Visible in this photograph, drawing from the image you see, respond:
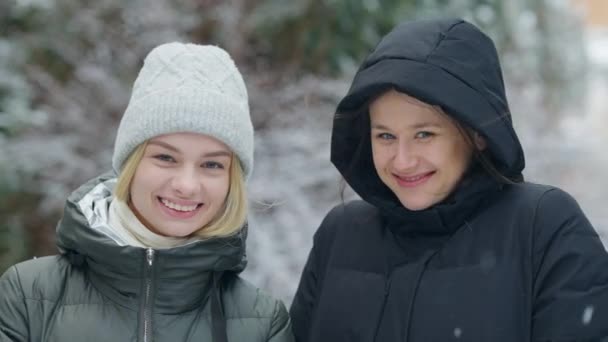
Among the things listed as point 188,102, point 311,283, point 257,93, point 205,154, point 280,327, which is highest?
point 257,93

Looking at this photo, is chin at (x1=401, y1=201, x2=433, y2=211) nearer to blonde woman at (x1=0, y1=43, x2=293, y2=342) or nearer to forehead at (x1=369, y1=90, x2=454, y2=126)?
forehead at (x1=369, y1=90, x2=454, y2=126)

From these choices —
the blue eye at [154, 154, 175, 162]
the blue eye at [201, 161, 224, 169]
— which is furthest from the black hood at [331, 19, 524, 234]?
the blue eye at [154, 154, 175, 162]

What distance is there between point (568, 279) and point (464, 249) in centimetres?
28

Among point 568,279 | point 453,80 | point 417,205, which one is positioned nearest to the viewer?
point 568,279

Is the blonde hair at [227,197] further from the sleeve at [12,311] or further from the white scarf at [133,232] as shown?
the sleeve at [12,311]

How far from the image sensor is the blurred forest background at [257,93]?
430 centimetres

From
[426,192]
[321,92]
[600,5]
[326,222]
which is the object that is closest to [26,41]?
[321,92]

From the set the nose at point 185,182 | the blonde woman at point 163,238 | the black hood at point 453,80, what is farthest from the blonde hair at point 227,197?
the black hood at point 453,80

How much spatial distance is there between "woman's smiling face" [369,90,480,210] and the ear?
2 cm

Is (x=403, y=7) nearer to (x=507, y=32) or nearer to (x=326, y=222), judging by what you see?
(x=507, y=32)

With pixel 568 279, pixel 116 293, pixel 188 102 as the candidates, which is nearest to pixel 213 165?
pixel 188 102

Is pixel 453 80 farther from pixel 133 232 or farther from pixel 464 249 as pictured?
pixel 133 232

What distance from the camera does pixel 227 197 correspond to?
96.7 inches

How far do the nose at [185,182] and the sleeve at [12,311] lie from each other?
45 centimetres
